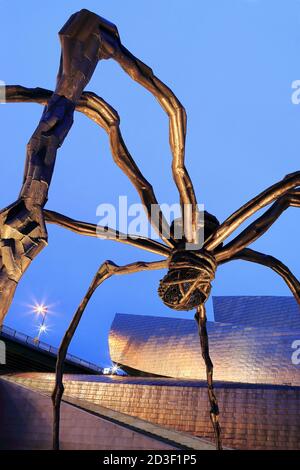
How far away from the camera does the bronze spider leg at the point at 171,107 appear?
221 centimetres

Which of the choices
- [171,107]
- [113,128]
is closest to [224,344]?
[113,128]

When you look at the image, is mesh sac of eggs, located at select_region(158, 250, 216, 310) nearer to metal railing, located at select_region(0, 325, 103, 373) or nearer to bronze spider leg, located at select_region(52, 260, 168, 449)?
bronze spider leg, located at select_region(52, 260, 168, 449)

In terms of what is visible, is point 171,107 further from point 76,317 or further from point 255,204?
point 76,317

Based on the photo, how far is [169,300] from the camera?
3432 millimetres

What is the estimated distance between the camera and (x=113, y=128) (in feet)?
10.1

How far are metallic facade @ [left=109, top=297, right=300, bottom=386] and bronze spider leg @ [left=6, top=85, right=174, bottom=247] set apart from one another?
11.3 meters

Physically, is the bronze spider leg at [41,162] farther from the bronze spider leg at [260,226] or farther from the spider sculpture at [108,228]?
the bronze spider leg at [260,226]

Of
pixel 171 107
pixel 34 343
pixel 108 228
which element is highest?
pixel 34 343

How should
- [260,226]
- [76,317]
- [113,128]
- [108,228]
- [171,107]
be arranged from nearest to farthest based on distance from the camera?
[171,107], [113,128], [260,226], [108,228], [76,317]

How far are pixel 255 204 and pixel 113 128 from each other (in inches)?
52.1

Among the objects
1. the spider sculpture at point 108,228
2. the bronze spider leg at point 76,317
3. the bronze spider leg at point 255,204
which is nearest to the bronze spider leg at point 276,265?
the spider sculpture at point 108,228

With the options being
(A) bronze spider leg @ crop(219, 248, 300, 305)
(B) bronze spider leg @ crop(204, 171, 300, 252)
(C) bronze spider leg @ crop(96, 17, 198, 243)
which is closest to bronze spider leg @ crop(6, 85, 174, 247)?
(C) bronze spider leg @ crop(96, 17, 198, 243)

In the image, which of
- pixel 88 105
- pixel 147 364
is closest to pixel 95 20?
pixel 88 105
